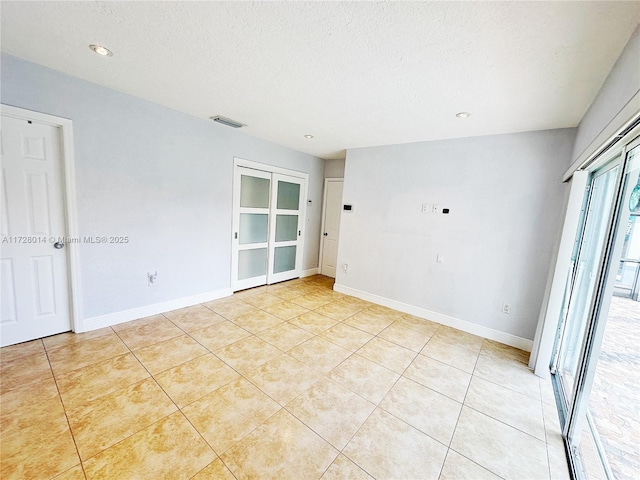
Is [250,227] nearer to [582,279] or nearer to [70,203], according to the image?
[70,203]

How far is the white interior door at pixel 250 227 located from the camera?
3.93 metres

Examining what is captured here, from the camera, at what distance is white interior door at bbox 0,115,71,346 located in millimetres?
2213

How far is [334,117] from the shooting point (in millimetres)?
2865

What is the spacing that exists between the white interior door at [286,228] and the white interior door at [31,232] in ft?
8.69

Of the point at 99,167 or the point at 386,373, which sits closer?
the point at 386,373

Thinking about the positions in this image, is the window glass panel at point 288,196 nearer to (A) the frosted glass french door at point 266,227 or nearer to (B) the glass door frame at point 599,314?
(A) the frosted glass french door at point 266,227

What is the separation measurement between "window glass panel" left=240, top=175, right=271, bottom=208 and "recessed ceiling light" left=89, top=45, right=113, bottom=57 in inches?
81.2

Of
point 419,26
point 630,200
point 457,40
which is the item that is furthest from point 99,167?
point 630,200

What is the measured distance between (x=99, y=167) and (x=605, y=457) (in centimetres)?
460

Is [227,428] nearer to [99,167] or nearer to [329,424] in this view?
[329,424]

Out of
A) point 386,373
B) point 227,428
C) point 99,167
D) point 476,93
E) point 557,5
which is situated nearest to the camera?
point 557,5

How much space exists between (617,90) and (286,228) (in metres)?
4.16

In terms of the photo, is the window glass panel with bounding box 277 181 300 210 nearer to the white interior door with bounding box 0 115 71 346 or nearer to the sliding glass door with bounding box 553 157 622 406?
the white interior door with bounding box 0 115 71 346

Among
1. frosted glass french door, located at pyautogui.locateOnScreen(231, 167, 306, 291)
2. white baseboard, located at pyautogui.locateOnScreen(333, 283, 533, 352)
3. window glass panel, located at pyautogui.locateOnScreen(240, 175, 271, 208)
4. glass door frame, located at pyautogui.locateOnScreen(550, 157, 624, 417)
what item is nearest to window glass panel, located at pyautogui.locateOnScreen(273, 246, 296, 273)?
frosted glass french door, located at pyautogui.locateOnScreen(231, 167, 306, 291)
